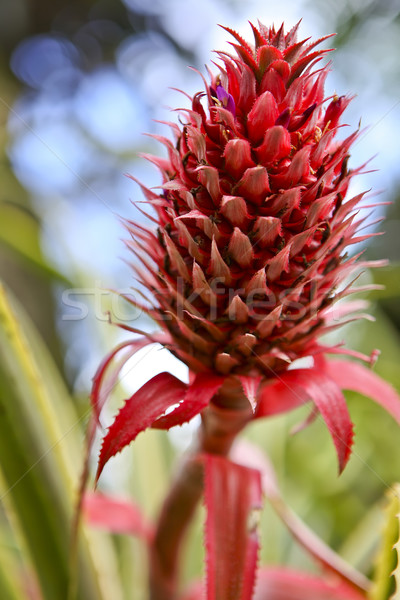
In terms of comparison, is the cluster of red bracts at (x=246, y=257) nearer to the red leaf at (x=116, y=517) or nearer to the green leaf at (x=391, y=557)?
the green leaf at (x=391, y=557)

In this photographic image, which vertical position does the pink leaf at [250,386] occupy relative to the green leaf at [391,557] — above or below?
above

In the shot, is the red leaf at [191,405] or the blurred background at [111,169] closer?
the red leaf at [191,405]

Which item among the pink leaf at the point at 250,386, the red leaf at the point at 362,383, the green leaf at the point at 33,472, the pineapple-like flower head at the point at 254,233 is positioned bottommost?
the green leaf at the point at 33,472

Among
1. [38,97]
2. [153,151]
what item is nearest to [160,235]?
[153,151]

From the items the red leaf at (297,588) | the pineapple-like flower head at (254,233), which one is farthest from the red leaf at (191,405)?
the red leaf at (297,588)

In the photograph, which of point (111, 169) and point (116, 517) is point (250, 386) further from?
point (111, 169)

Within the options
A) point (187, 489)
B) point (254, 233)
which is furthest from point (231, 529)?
point (254, 233)
